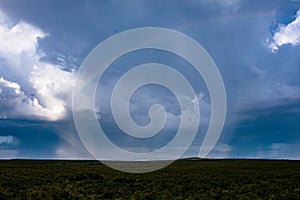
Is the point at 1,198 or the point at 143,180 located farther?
the point at 143,180

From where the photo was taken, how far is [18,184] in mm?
40531

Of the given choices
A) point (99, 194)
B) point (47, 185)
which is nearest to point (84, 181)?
point (47, 185)

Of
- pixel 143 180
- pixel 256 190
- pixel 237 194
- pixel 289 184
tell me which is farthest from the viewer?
pixel 143 180

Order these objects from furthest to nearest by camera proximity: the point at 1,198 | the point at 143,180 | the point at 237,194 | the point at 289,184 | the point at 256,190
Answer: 1. the point at 143,180
2. the point at 289,184
3. the point at 256,190
4. the point at 237,194
5. the point at 1,198

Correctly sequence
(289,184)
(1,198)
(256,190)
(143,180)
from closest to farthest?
(1,198) < (256,190) < (289,184) < (143,180)

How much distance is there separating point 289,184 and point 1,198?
32671 mm

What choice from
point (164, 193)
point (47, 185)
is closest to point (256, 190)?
point (164, 193)

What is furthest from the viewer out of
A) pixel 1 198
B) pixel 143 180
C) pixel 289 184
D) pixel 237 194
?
pixel 143 180

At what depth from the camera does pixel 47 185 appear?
133 feet

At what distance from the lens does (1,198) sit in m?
32.9

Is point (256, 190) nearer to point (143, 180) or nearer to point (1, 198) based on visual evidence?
point (143, 180)

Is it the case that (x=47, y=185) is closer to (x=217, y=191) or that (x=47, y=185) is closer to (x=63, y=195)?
(x=63, y=195)

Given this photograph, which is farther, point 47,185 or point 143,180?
point 143,180

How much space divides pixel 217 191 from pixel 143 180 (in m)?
12.1
